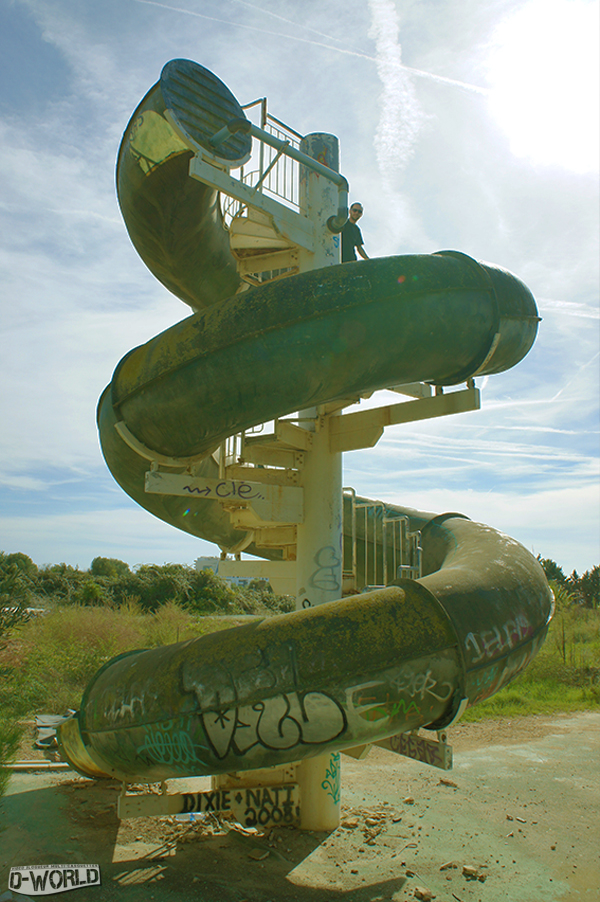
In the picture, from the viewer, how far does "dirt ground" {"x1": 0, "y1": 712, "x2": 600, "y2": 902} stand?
5.20 metres

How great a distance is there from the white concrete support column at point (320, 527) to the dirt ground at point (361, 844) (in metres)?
0.33

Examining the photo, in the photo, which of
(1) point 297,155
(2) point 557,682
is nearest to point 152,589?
(2) point 557,682

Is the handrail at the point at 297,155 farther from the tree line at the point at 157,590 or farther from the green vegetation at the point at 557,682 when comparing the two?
the tree line at the point at 157,590

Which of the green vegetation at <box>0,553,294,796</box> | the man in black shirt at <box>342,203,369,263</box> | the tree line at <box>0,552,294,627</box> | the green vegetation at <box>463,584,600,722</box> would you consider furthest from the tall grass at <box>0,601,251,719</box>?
the tree line at <box>0,552,294,627</box>

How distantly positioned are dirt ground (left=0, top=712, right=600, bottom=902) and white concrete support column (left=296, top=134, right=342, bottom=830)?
0.33m

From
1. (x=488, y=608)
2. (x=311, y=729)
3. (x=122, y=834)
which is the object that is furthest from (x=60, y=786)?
(x=488, y=608)

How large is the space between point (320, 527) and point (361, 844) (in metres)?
3.18

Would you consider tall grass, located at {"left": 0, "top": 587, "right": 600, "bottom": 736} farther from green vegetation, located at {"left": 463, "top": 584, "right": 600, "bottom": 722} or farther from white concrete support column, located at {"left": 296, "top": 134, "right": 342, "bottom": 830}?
white concrete support column, located at {"left": 296, "top": 134, "right": 342, "bottom": 830}

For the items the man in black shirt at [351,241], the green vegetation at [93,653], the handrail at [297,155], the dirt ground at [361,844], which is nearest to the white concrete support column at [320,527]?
the handrail at [297,155]

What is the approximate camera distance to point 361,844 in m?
6.20

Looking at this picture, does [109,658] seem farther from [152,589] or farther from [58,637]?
[152,589]

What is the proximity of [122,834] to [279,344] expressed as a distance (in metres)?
5.34

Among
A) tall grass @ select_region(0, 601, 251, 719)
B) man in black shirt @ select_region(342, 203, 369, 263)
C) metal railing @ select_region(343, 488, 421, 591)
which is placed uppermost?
man in black shirt @ select_region(342, 203, 369, 263)

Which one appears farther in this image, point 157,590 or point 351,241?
point 157,590
